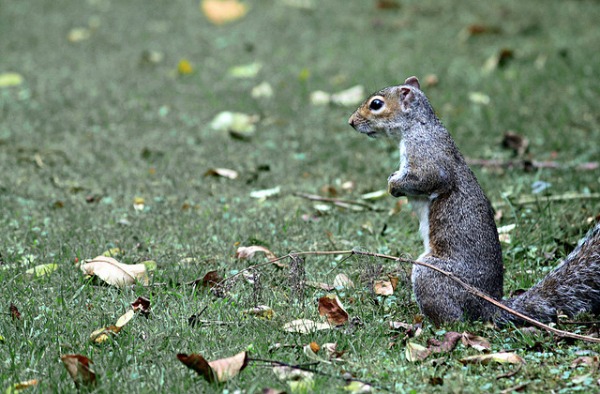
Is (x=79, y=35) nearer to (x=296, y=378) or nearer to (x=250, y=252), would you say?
(x=250, y=252)

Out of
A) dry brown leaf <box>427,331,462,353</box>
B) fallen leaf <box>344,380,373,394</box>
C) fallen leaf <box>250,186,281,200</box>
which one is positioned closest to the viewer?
fallen leaf <box>344,380,373,394</box>

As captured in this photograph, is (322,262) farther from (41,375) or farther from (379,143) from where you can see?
(379,143)

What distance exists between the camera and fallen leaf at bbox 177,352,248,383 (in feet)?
8.50

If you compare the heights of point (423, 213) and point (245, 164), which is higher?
point (423, 213)

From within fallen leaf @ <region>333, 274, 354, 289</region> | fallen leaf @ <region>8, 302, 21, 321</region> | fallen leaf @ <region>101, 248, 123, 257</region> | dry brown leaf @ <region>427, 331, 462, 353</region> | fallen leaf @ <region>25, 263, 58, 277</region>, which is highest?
dry brown leaf @ <region>427, 331, 462, 353</region>

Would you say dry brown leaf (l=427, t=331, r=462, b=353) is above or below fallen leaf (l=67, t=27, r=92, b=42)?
above

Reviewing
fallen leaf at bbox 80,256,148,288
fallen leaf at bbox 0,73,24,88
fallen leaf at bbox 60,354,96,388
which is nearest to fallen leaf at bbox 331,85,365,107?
fallen leaf at bbox 0,73,24,88

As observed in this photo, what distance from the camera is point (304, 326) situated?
9.89 ft

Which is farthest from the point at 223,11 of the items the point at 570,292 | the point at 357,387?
the point at 357,387

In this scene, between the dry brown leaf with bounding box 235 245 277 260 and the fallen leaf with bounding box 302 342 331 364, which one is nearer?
the fallen leaf with bounding box 302 342 331 364

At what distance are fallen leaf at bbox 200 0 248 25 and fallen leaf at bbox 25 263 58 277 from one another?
6.54 metres

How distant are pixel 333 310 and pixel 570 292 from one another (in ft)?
2.92

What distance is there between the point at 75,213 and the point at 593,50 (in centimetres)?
503

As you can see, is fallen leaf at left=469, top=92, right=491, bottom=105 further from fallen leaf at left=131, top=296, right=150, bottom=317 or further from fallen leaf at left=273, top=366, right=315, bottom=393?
fallen leaf at left=273, top=366, right=315, bottom=393
